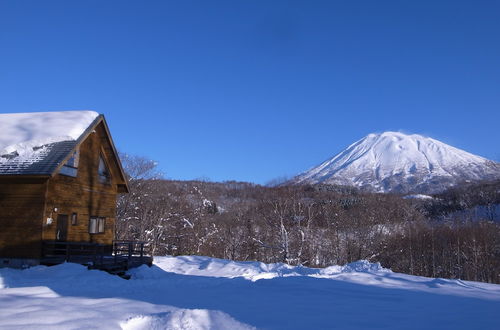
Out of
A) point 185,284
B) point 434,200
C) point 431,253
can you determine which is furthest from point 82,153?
point 434,200

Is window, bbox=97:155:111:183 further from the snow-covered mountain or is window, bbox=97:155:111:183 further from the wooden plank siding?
the snow-covered mountain

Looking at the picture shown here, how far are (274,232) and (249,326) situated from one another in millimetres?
31518

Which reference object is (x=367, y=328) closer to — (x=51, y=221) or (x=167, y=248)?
(x=51, y=221)

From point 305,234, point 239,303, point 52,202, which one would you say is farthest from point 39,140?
point 305,234

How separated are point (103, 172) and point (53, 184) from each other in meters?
4.10

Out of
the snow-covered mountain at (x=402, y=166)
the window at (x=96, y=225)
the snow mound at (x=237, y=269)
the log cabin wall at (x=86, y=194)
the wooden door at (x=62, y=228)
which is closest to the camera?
the log cabin wall at (x=86, y=194)

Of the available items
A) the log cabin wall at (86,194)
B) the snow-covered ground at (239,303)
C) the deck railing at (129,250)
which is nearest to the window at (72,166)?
the log cabin wall at (86,194)

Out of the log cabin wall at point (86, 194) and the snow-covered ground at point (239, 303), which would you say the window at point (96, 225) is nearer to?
the log cabin wall at point (86, 194)

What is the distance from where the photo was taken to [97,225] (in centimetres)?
2009

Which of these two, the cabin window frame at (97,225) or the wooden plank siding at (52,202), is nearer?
the wooden plank siding at (52,202)

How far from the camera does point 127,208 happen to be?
3700cm

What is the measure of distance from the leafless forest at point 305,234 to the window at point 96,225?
47.8ft

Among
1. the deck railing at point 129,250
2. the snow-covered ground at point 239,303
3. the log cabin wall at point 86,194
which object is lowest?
the snow-covered ground at point 239,303

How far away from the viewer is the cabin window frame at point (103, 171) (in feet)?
65.9
